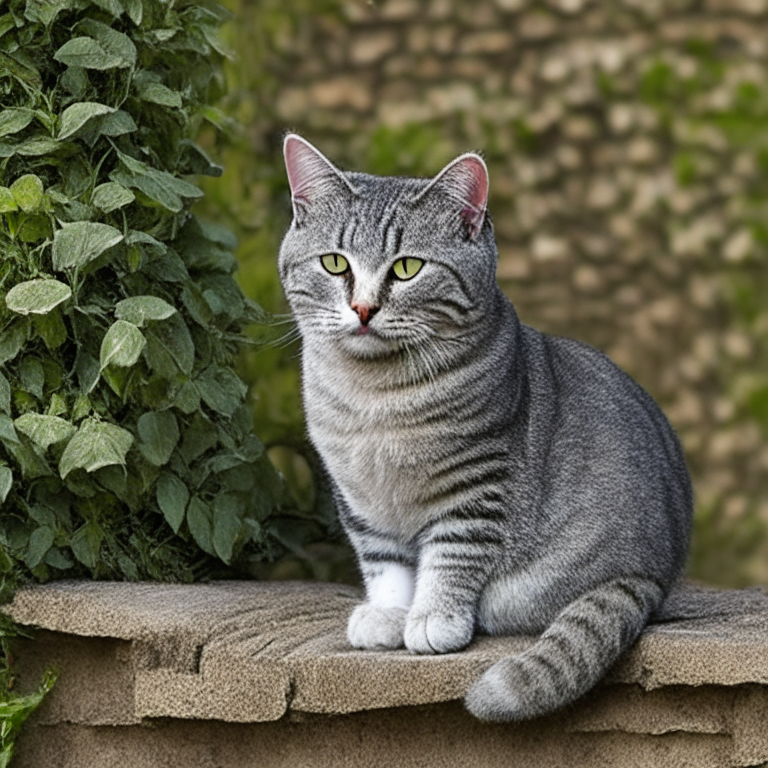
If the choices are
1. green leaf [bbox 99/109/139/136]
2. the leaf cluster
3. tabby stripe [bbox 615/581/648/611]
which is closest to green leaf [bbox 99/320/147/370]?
Result: the leaf cluster

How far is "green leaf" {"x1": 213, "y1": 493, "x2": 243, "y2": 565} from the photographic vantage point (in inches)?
114

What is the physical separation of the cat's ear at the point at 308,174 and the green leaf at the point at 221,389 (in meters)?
0.46

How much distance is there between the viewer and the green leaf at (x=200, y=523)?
9.41ft

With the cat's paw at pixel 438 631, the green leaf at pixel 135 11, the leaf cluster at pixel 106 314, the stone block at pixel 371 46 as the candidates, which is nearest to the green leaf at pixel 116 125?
the leaf cluster at pixel 106 314

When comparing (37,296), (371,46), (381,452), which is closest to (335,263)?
(381,452)

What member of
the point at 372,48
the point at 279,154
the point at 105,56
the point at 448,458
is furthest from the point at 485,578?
the point at 372,48

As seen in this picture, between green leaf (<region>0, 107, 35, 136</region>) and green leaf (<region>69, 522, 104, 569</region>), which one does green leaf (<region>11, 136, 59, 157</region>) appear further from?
green leaf (<region>69, 522, 104, 569</region>)

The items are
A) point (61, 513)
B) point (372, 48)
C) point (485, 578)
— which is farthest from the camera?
point (372, 48)

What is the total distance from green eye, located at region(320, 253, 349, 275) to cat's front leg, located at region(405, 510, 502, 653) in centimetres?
55

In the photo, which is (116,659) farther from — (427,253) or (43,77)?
(43,77)

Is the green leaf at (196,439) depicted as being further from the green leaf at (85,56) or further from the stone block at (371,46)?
the stone block at (371,46)

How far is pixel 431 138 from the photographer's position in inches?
174

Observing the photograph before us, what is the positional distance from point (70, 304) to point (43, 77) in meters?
0.54

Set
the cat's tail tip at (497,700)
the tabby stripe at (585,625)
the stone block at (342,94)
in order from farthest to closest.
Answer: the stone block at (342,94)
the tabby stripe at (585,625)
the cat's tail tip at (497,700)
